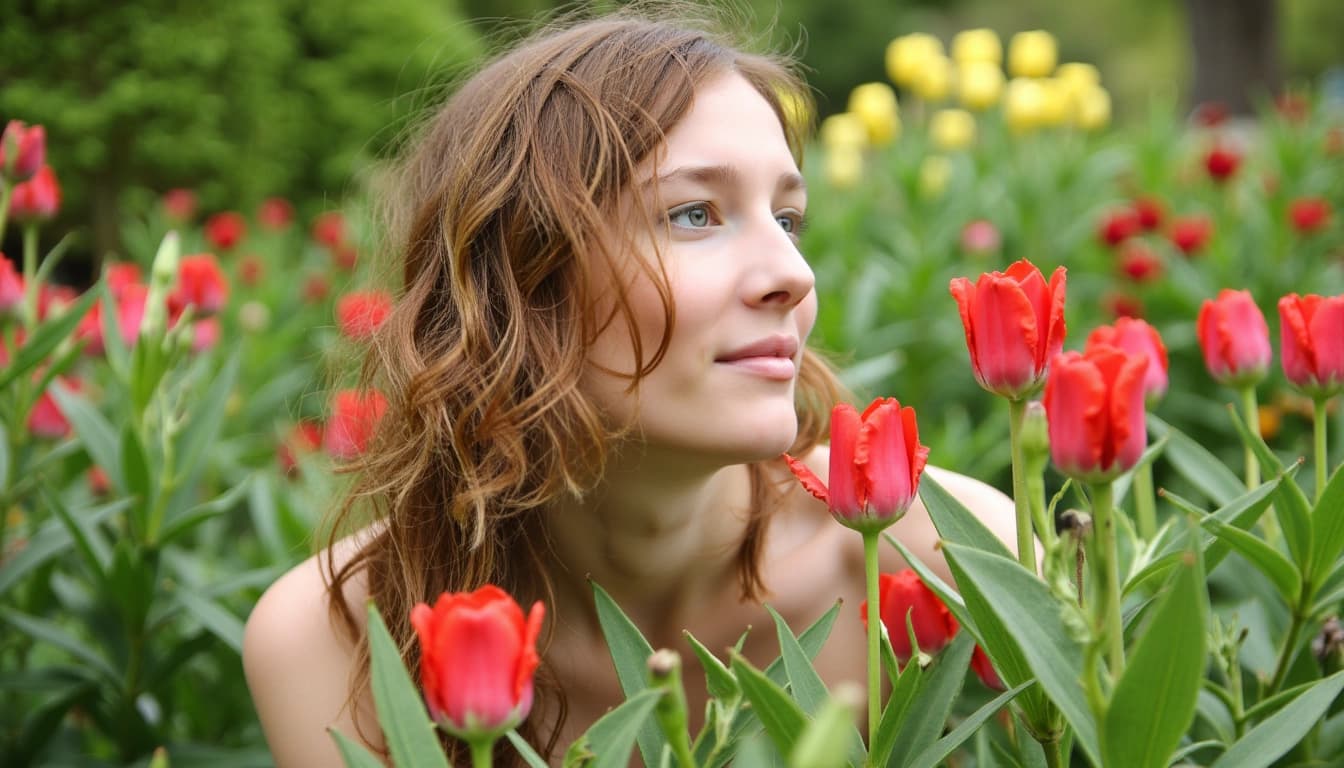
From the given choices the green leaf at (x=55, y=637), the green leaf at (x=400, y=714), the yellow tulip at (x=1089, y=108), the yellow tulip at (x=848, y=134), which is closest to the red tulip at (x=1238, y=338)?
the green leaf at (x=400, y=714)

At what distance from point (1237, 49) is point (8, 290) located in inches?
404

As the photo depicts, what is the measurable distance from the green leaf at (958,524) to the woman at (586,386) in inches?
9.1

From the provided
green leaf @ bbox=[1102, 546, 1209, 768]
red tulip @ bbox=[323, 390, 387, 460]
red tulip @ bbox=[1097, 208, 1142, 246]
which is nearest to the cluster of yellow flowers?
red tulip @ bbox=[1097, 208, 1142, 246]

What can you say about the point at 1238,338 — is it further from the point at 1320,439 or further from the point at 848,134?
the point at 848,134

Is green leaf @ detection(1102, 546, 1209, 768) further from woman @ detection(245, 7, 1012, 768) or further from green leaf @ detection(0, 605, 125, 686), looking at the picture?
green leaf @ detection(0, 605, 125, 686)

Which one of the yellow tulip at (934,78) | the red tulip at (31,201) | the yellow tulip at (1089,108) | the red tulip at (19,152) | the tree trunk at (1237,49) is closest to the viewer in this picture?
the red tulip at (19,152)

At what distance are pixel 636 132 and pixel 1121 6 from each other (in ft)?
81.1

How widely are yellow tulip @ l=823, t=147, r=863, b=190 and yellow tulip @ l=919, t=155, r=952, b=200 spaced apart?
37 cm

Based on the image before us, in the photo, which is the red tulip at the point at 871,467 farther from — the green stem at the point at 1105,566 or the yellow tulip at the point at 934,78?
the yellow tulip at the point at 934,78

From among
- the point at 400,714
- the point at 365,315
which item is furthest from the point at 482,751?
the point at 365,315

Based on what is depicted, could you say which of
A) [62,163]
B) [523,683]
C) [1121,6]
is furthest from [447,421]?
[1121,6]

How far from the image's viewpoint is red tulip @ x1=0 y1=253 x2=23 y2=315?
6.34 ft

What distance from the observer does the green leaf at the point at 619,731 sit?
847 millimetres

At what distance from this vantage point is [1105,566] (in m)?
0.86
